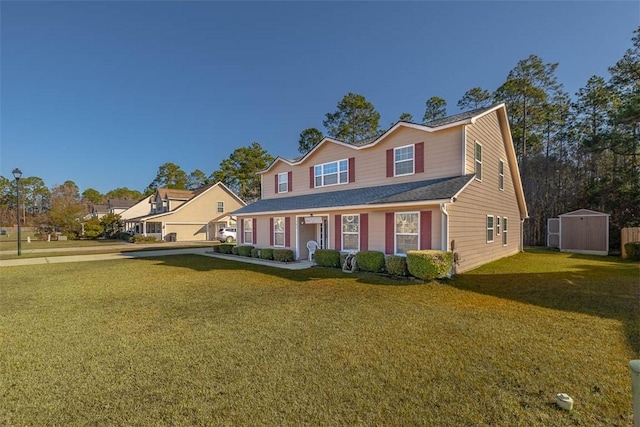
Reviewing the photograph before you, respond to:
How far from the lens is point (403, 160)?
40.7 feet

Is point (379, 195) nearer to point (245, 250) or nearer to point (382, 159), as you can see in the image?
point (382, 159)

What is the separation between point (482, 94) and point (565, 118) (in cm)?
710

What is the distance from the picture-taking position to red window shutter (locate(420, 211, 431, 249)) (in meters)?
9.95

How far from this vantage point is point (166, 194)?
113 ft

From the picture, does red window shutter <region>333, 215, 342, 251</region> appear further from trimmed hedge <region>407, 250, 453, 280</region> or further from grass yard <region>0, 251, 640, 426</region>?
grass yard <region>0, 251, 640, 426</region>

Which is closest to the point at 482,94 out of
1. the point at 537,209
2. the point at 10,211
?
the point at 537,209

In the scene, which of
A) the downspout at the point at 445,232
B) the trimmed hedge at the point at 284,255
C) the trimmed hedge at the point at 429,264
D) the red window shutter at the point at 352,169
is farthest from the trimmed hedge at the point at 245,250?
the downspout at the point at 445,232

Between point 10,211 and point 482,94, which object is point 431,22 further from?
point 10,211

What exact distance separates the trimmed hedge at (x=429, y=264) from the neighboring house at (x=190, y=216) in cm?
2631

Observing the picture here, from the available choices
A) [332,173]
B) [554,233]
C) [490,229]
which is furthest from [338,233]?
[554,233]

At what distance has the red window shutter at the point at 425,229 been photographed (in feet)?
32.6

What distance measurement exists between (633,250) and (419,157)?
37.8 feet

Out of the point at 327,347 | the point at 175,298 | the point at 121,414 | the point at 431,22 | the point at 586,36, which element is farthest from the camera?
the point at 431,22

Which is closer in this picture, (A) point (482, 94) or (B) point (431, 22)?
(B) point (431, 22)
